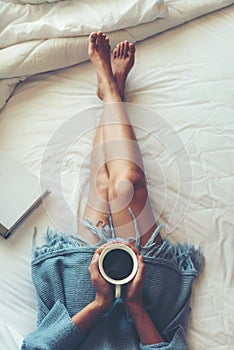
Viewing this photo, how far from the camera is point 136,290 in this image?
85cm

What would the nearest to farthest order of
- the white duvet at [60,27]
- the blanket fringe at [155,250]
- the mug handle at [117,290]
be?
the mug handle at [117,290], the blanket fringe at [155,250], the white duvet at [60,27]

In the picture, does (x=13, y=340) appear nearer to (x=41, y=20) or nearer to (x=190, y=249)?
→ (x=190, y=249)

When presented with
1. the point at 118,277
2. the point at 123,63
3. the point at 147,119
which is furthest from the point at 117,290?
the point at 123,63

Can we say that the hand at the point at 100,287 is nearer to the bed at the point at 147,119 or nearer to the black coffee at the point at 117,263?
the black coffee at the point at 117,263

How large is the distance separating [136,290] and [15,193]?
386mm

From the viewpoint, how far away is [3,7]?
125 centimetres

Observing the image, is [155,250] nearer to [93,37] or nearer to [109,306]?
[109,306]

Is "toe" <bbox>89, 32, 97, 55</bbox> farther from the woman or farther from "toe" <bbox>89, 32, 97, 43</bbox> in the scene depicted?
the woman

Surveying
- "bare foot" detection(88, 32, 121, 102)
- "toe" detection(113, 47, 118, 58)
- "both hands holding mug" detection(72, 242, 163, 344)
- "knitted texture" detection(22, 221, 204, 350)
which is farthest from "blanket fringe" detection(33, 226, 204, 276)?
"toe" detection(113, 47, 118, 58)

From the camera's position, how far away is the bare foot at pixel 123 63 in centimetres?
125

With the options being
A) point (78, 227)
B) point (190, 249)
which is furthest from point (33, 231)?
point (190, 249)

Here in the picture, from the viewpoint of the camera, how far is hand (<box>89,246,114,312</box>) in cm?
85

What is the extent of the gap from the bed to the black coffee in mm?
225

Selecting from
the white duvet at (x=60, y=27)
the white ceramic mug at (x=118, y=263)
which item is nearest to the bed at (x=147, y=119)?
the white duvet at (x=60, y=27)
